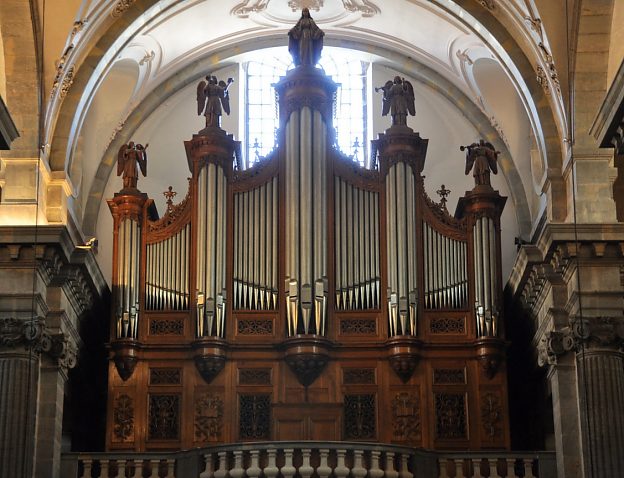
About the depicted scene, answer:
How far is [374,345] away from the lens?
24.3 m

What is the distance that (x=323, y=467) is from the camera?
73.4ft

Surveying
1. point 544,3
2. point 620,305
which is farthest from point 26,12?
point 620,305

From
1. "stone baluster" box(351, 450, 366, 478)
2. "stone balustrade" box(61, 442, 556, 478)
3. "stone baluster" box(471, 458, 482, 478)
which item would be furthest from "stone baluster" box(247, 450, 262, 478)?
"stone baluster" box(471, 458, 482, 478)

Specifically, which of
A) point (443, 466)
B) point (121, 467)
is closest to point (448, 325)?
point (443, 466)

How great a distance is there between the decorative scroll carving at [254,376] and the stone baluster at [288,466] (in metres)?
1.91

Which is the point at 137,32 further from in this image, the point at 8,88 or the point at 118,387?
the point at 118,387

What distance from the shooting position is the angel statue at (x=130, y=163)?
82.8 feet

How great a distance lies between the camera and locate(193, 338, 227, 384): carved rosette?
24.0m

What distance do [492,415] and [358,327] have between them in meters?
2.29

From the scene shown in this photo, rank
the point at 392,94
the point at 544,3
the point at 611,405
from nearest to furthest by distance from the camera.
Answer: the point at 611,405, the point at 544,3, the point at 392,94

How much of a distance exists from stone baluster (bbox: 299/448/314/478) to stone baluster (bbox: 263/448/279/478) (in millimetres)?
333

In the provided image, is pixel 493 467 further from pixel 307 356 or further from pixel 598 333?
pixel 307 356

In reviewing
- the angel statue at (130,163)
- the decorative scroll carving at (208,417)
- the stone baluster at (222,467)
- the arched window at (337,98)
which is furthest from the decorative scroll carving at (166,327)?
the arched window at (337,98)

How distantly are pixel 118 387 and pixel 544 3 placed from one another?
8143 mm
